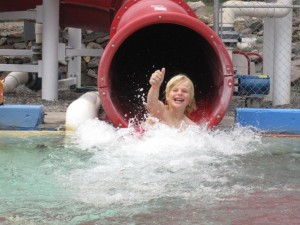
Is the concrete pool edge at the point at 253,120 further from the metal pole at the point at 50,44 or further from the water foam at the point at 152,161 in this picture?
the metal pole at the point at 50,44

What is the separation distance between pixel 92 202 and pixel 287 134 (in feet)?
8.24

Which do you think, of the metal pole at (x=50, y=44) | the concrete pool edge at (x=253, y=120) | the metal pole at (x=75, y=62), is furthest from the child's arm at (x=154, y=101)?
the metal pole at (x=75, y=62)

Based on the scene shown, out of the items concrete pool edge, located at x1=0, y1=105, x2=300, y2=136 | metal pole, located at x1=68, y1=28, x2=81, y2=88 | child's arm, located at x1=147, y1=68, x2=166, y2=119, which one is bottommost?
concrete pool edge, located at x1=0, y1=105, x2=300, y2=136

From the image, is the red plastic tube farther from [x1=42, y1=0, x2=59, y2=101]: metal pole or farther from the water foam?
[x1=42, y1=0, x2=59, y2=101]: metal pole

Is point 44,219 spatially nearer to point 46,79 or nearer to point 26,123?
point 26,123

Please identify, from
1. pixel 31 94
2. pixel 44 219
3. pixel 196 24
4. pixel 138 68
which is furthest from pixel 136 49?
pixel 44 219

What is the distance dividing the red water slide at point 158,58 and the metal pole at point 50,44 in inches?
45.4

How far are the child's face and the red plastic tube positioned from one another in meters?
0.22

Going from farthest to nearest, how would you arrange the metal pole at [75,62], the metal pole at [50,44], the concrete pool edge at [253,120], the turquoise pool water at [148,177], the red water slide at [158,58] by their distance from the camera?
the metal pole at [75,62], the metal pole at [50,44], the concrete pool edge at [253,120], the red water slide at [158,58], the turquoise pool water at [148,177]

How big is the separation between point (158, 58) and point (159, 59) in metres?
0.01

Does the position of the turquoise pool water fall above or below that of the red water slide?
below

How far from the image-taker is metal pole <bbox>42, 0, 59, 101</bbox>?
6496 mm

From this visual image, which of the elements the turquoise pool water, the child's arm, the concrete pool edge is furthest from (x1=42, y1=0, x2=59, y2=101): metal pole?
the child's arm

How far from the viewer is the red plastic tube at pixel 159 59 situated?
15.2ft
